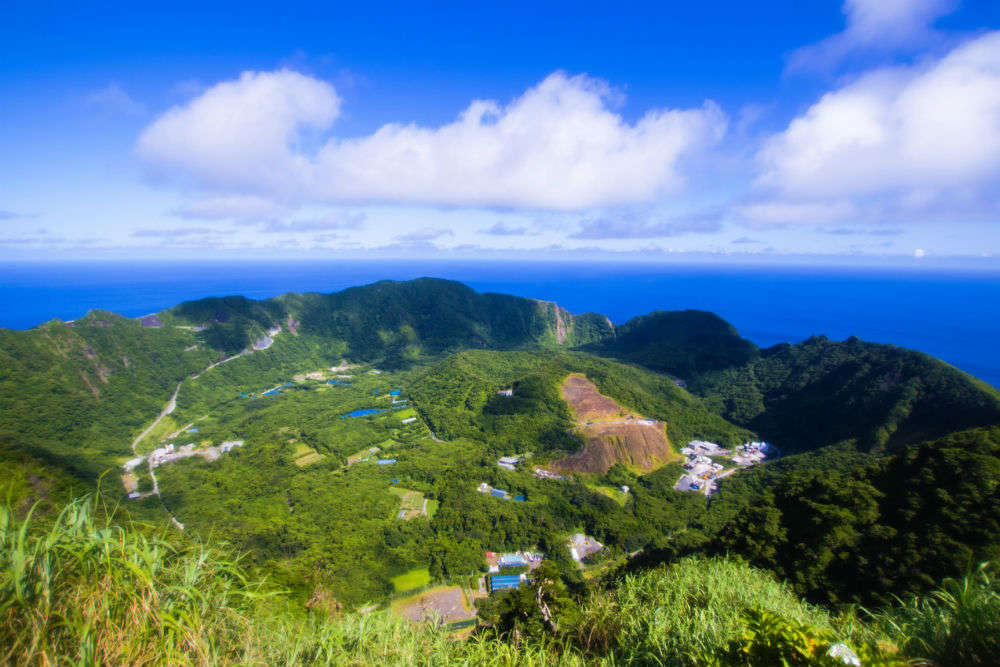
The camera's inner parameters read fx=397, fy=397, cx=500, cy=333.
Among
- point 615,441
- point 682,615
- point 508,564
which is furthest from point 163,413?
point 682,615

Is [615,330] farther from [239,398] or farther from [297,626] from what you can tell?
[297,626]

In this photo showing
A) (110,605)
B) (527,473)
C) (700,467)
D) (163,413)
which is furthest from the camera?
(163,413)

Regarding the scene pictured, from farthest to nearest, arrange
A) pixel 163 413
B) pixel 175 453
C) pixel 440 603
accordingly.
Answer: pixel 163 413 → pixel 175 453 → pixel 440 603

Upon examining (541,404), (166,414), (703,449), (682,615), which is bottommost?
(703,449)

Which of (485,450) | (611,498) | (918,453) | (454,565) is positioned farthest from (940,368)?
(454,565)

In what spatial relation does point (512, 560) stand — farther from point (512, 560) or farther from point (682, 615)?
point (682, 615)

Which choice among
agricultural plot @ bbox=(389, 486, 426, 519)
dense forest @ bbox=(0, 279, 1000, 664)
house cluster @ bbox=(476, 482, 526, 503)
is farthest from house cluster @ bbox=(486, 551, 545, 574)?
agricultural plot @ bbox=(389, 486, 426, 519)
